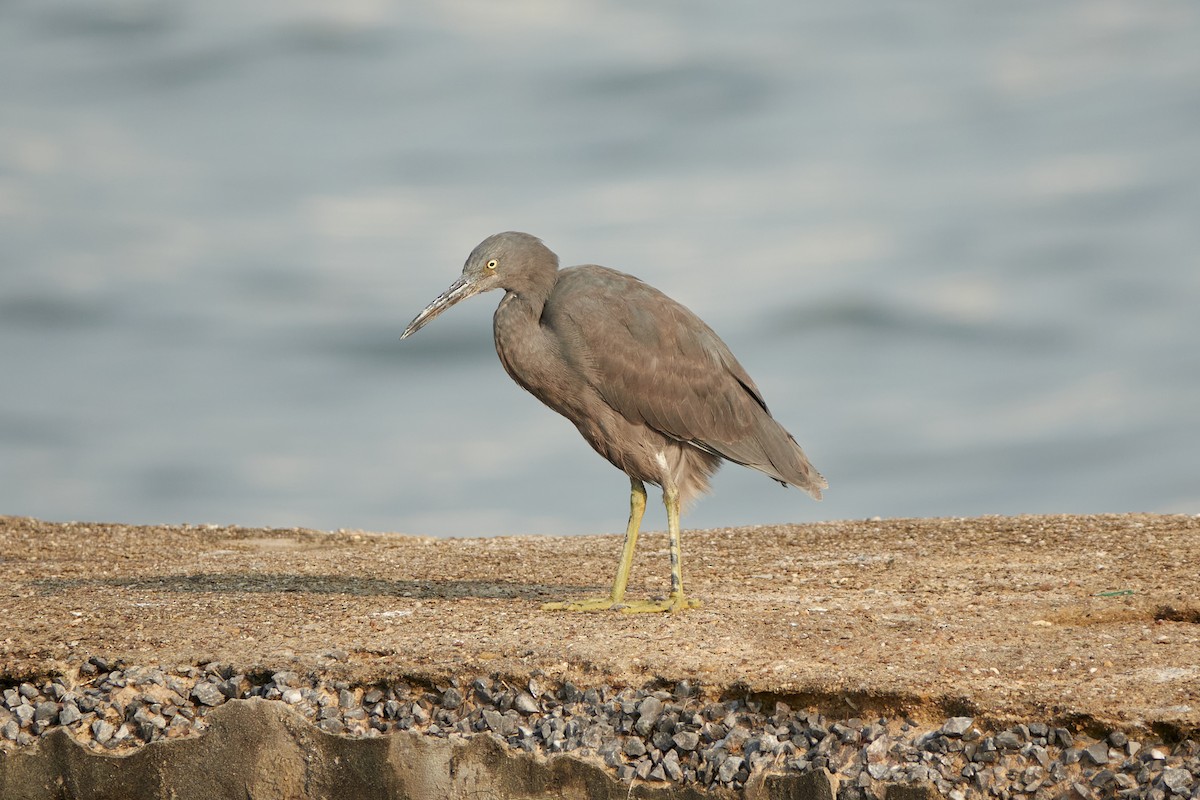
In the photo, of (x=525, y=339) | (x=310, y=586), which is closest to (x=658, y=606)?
(x=525, y=339)

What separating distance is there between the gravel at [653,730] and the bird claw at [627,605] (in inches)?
54.0

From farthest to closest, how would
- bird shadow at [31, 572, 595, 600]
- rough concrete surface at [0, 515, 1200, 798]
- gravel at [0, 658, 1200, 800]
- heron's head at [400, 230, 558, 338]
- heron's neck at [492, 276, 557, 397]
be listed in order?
bird shadow at [31, 572, 595, 600] < heron's head at [400, 230, 558, 338] < heron's neck at [492, 276, 557, 397] < rough concrete surface at [0, 515, 1200, 798] < gravel at [0, 658, 1200, 800]

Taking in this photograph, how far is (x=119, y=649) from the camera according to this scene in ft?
27.3

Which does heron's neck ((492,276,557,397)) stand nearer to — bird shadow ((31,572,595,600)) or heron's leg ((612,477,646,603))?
heron's leg ((612,477,646,603))

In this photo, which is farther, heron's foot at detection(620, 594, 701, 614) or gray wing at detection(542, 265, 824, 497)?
heron's foot at detection(620, 594, 701, 614)

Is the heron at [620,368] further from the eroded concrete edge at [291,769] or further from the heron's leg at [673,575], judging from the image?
the eroded concrete edge at [291,769]

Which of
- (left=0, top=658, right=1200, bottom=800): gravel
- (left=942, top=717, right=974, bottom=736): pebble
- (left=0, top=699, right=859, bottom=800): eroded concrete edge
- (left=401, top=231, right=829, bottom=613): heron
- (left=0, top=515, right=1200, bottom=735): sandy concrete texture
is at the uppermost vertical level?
(left=401, top=231, right=829, bottom=613): heron

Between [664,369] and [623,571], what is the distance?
1372mm

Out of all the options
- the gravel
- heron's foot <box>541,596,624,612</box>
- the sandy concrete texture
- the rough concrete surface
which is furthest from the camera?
heron's foot <box>541,596,624,612</box>

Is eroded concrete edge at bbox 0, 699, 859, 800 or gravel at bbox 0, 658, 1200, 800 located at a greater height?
gravel at bbox 0, 658, 1200, 800

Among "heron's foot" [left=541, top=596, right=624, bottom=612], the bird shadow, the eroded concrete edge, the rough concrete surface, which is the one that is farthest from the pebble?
the bird shadow

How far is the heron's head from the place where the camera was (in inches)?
345

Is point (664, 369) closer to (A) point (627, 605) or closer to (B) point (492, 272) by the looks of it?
(B) point (492, 272)

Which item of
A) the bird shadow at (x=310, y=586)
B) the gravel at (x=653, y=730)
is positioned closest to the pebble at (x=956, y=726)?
the gravel at (x=653, y=730)
